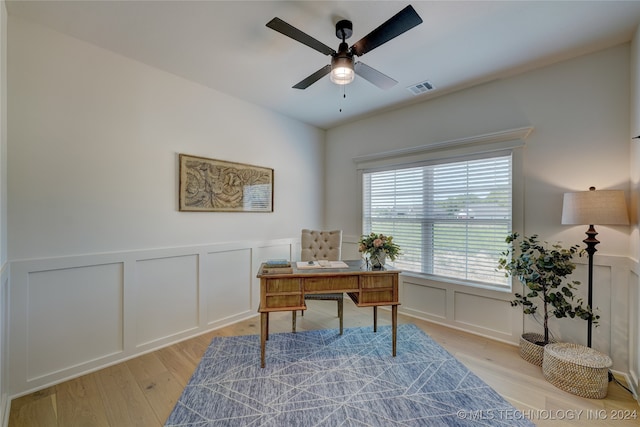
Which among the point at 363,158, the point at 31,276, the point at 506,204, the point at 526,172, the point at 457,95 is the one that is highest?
the point at 457,95

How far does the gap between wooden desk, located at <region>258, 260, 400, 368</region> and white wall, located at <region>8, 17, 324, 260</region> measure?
125 centimetres

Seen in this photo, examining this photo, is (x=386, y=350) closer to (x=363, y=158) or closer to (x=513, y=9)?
(x=363, y=158)

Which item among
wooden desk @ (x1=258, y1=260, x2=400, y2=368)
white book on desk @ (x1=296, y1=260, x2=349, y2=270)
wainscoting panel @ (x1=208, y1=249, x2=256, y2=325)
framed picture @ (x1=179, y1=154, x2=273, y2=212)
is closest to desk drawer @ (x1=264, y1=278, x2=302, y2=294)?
wooden desk @ (x1=258, y1=260, x2=400, y2=368)

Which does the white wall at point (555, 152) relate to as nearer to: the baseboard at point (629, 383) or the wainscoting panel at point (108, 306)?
the baseboard at point (629, 383)

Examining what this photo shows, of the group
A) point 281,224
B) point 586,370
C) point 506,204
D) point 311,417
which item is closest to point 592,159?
point 506,204

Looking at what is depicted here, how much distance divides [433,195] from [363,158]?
1.15 m

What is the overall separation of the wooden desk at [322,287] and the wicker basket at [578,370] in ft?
3.96

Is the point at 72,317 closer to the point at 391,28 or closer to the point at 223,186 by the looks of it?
the point at 223,186

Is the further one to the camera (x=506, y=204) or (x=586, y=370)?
(x=506, y=204)

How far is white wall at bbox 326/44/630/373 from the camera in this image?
220 cm

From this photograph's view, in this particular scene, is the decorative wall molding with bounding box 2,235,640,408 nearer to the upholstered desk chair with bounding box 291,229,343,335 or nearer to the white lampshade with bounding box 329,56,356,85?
the upholstered desk chair with bounding box 291,229,343,335

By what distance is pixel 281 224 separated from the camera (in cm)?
381

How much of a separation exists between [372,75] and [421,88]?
3.90ft

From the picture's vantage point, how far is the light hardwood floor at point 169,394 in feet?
5.68
